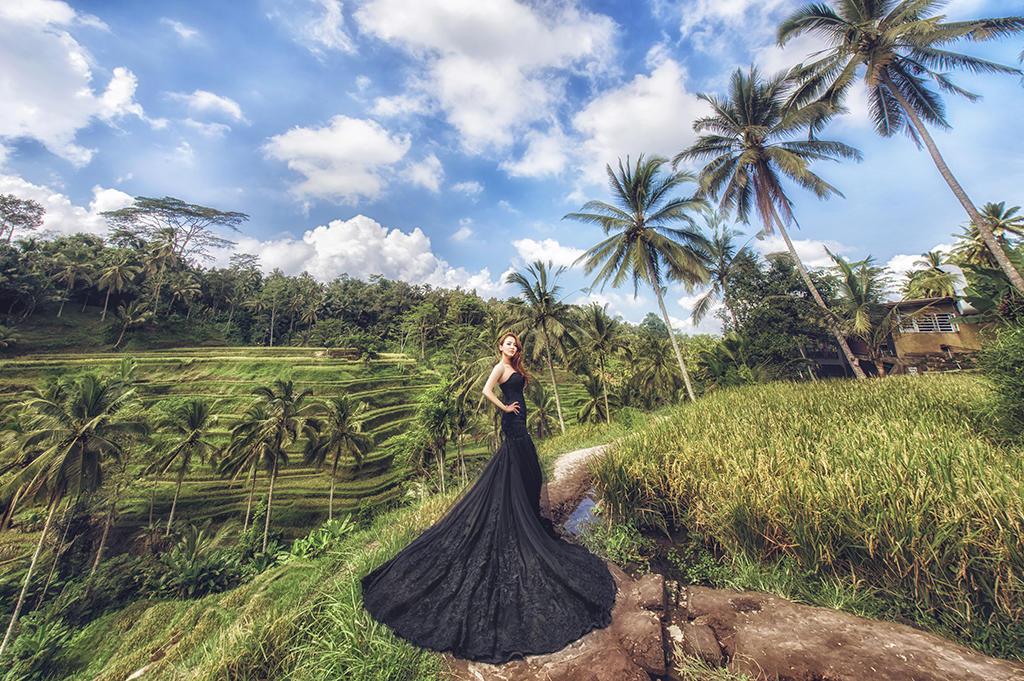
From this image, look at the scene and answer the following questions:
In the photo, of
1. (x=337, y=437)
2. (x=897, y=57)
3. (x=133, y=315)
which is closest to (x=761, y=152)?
(x=897, y=57)

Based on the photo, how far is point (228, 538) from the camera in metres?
21.0

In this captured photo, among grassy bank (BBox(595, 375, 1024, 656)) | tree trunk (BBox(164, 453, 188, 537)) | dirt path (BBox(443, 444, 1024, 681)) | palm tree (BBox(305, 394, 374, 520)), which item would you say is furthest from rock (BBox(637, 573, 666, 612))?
tree trunk (BBox(164, 453, 188, 537))

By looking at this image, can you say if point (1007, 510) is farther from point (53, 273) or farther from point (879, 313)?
point (53, 273)

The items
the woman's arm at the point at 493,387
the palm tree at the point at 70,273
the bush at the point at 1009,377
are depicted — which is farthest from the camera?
the palm tree at the point at 70,273

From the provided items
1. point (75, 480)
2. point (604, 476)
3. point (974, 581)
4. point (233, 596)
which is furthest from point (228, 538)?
point (974, 581)

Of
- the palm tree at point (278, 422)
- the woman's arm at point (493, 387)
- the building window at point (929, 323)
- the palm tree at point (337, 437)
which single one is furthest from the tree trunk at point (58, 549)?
the building window at point (929, 323)

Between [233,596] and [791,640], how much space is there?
1080 cm

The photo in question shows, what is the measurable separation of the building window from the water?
26.1 m

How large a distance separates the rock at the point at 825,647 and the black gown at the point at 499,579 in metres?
0.92

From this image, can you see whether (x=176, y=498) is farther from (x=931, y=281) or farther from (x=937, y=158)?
(x=931, y=281)

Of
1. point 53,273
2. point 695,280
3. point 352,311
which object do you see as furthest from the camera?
point 352,311

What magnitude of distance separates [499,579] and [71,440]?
2170 centimetres

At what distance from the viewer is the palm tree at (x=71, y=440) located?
47.1 feet

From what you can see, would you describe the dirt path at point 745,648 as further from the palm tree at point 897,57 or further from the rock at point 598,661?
the palm tree at point 897,57
